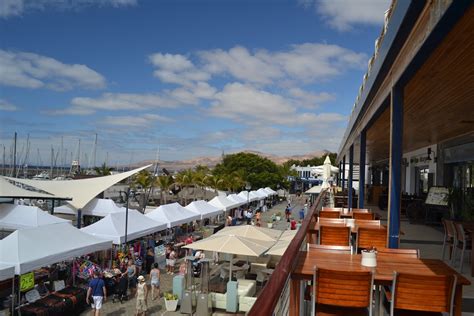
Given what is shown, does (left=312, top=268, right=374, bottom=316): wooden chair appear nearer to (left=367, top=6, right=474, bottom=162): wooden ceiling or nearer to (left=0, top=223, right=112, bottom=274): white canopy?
(left=367, top=6, right=474, bottom=162): wooden ceiling

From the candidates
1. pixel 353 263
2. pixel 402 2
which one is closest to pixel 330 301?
pixel 353 263

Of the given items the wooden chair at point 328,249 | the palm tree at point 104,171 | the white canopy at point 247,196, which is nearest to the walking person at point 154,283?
the wooden chair at point 328,249

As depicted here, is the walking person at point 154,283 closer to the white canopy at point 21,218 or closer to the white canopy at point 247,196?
the white canopy at point 21,218

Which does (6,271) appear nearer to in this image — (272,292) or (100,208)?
(272,292)

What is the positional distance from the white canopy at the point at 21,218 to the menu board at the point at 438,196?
13.1 m

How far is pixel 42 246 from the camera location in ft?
33.9

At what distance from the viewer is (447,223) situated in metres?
6.92

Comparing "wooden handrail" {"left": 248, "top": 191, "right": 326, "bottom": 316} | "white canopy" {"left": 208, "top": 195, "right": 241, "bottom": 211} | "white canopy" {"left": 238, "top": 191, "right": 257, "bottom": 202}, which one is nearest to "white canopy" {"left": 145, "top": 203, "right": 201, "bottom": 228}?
"white canopy" {"left": 208, "top": 195, "right": 241, "bottom": 211}

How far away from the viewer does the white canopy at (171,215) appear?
60.0ft

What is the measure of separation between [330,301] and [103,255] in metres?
14.2

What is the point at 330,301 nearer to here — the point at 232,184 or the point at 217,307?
the point at 217,307

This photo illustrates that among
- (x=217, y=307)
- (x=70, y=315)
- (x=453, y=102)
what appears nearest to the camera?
(x=453, y=102)

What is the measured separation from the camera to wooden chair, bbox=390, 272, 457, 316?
308 centimetres

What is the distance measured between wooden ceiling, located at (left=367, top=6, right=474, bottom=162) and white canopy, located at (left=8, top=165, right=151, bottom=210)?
16287mm
